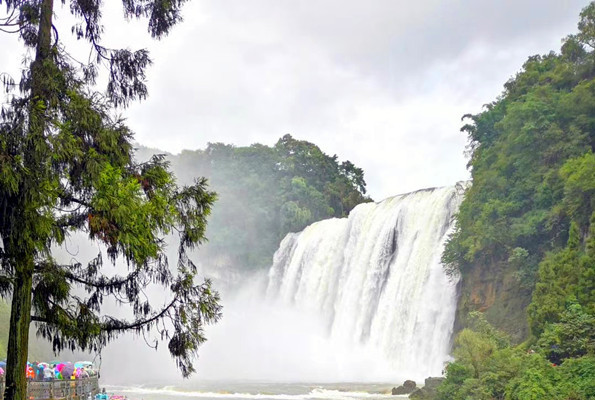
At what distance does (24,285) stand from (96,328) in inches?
36.7

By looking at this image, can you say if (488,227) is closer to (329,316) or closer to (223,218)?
(329,316)

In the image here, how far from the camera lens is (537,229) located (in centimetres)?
2300

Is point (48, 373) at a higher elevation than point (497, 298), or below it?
below

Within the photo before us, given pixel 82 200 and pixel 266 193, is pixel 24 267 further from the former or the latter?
pixel 266 193

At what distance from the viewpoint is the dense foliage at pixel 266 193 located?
55812mm

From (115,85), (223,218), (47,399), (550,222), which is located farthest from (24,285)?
(223,218)

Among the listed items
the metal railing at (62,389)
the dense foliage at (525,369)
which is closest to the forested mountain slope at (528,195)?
the dense foliage at (525,369)

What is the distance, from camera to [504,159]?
1031 inches

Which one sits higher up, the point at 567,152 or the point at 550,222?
the point at 567,152

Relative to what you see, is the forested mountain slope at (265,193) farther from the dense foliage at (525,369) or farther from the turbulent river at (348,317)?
the dense foliage at (525,369)

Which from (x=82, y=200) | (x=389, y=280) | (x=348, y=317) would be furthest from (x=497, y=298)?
(x=82, y=200)

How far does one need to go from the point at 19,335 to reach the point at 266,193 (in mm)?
53090

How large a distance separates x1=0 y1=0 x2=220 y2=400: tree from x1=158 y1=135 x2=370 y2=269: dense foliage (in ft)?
153

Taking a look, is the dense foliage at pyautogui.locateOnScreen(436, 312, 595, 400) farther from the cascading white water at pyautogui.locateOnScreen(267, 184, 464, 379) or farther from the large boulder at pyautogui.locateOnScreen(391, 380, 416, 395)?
the cascading white water at pyautogui.locateOnScreen(267, 184, 464, 379)
